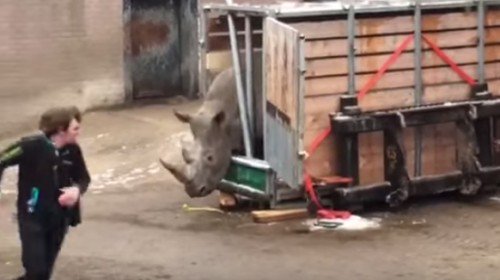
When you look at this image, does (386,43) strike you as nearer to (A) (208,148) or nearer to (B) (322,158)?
(B) (322,158)

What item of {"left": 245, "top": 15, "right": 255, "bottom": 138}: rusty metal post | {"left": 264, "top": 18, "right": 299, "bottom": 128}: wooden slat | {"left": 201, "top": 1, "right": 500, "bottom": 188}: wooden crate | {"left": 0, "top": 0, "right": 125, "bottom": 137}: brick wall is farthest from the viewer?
{"left": 0, "top": 0, "right": 125, "bottom": 137}: brick wall

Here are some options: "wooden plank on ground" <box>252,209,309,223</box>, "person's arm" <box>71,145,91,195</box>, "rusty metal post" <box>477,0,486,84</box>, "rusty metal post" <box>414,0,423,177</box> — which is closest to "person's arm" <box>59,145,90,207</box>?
"person's arm" <box>71,145,91,195</box>

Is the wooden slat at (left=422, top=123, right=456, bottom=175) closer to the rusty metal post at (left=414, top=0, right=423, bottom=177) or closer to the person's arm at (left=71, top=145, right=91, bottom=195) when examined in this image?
the rusty metal post at (left=414, top=0, right=423, bottom=177)

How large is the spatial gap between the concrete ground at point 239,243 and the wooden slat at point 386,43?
5.42 ft

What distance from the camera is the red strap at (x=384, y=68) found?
11.8m

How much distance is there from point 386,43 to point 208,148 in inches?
82.7

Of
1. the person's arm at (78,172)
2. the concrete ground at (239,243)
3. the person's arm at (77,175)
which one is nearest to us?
the person's arm at (77,175)

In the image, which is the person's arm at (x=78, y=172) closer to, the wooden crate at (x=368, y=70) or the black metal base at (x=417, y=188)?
the wooden crate at (x=368, y=70)

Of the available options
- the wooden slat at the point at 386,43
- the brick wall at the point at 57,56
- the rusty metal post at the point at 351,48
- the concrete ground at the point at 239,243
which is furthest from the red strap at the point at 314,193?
the brick wall at the point at 57,56

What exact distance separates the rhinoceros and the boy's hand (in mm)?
3948

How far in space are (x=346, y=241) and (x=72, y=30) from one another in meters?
7.33

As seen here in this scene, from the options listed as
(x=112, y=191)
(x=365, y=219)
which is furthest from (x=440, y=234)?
(x=112, y=191)

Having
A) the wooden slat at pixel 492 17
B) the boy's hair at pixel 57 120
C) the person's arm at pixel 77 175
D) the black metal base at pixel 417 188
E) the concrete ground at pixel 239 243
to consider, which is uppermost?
the wooden slat at pixel 492 17

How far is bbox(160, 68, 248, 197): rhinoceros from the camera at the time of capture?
39.2 ft
